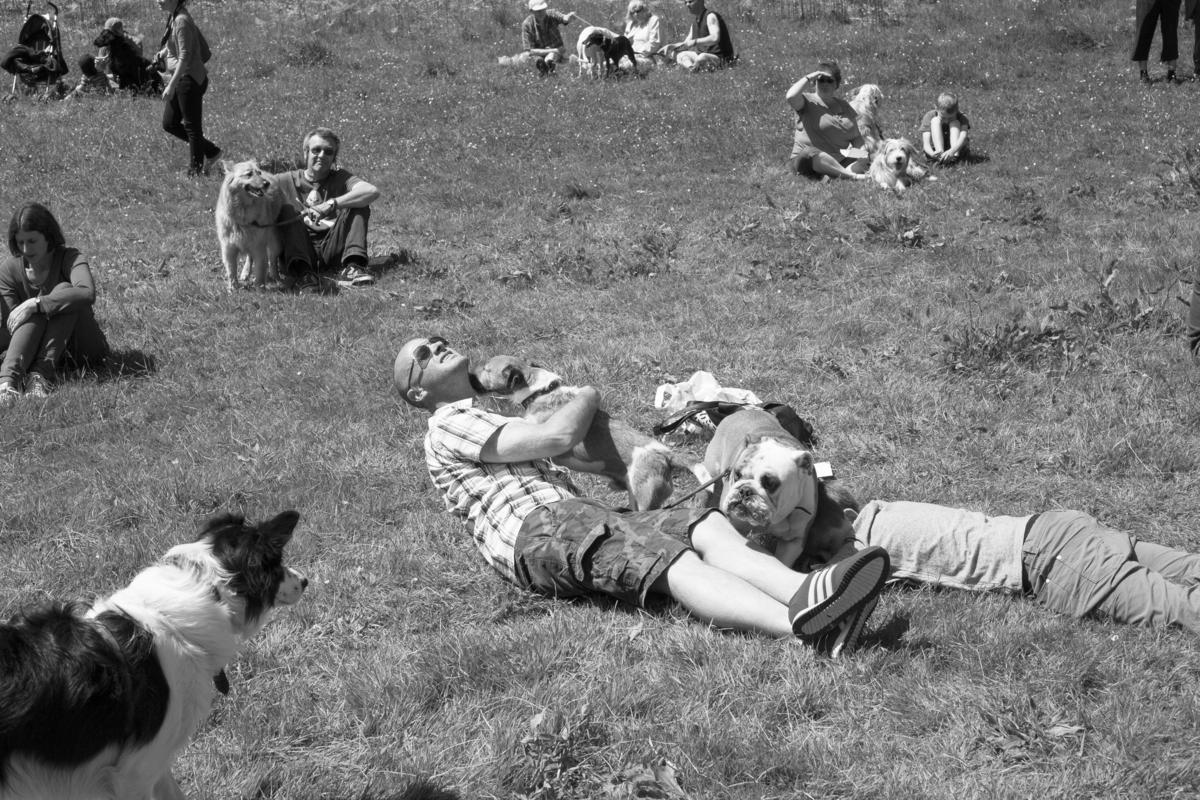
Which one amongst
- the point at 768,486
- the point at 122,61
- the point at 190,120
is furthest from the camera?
the point at 122,61

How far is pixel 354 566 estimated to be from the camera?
195 inches

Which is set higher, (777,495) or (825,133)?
(825,133)

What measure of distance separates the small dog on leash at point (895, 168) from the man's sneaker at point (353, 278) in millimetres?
5522

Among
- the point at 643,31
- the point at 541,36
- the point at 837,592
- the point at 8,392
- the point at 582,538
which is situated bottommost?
the point at 8,392

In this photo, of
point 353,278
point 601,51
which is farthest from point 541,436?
point 601,51

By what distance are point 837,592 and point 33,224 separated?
618 centimetres

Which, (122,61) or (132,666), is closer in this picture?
(132,666)

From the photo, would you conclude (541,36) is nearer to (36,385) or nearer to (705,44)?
(705,44)

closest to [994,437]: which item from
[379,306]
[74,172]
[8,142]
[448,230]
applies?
[379,306]

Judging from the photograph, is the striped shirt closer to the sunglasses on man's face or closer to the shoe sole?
the sunglasses on man's face

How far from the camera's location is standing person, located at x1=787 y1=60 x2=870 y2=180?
1202cm

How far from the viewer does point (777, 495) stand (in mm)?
4207

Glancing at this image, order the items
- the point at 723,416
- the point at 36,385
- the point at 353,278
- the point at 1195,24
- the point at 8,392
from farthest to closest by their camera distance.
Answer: the point at 1195,24 < the point at 353,278 < the point at 36,385 < the point at 8,392 < the point at 723,416

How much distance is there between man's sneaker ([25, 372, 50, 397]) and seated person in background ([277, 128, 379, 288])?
8.39 feet
